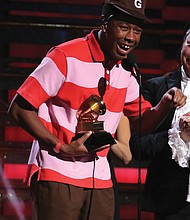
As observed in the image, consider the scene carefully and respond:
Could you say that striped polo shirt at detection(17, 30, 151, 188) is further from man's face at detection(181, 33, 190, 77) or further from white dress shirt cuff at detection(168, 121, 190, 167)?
man's face at detection(181, 33, 190, 77)

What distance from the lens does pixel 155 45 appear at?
18.8 ft

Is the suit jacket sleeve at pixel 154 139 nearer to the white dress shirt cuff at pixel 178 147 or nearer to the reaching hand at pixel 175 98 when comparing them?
the white dress shirt cuff at pixel 178 147

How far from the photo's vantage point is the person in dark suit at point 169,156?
2.93m

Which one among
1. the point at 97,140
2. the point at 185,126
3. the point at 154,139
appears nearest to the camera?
the point at 97,140

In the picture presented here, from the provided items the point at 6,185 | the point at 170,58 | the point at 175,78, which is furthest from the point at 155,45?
the point at 175,78

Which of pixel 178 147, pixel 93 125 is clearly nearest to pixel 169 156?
pixel 178 147

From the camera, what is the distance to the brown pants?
8.02 feet

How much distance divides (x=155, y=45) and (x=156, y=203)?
9.58 feet

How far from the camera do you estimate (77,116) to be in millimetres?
2488

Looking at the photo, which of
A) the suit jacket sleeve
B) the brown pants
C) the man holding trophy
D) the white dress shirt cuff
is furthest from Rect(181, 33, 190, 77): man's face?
the brown pants

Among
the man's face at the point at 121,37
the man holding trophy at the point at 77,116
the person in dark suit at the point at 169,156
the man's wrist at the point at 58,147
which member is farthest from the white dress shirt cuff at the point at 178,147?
the man's wrist at the point at 58,147

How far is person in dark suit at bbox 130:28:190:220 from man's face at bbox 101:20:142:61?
508 mm

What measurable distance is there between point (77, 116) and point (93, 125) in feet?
0.25

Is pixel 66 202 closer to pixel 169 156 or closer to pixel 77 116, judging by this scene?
pixel 77 116
